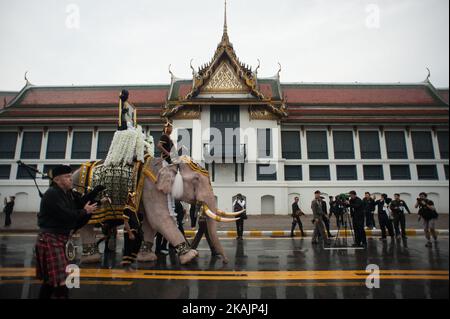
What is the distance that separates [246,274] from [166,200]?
210 centimetres

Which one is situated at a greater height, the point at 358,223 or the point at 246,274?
the point at 358,223

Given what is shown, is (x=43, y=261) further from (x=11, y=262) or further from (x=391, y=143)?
(x=391, y=143)

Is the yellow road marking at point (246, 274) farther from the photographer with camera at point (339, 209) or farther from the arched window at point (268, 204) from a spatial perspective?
the arched window at point (268, 204)

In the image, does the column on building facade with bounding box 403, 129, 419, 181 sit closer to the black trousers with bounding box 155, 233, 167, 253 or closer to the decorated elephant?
the decorated elephant

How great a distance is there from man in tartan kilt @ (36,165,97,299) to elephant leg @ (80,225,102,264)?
8.95 ft

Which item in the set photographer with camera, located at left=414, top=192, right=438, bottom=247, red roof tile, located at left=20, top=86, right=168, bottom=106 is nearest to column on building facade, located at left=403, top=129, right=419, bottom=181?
photographer with camera, located at left=414, top=192, right=438, bottom=247

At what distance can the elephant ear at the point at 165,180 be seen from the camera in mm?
5406

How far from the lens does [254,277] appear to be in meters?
4.55

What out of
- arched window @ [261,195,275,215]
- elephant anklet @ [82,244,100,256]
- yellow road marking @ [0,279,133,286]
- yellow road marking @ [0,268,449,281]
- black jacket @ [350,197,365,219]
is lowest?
yellow road marking @ [0,279,133,286]

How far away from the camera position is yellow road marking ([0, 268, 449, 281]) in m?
4.53

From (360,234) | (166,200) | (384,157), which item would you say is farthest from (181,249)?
(384,157)

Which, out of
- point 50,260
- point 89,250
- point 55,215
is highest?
point 55,215

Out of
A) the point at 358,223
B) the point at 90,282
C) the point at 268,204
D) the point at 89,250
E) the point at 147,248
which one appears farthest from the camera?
the point at 268,204

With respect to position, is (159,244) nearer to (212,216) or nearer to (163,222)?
(163,222)
